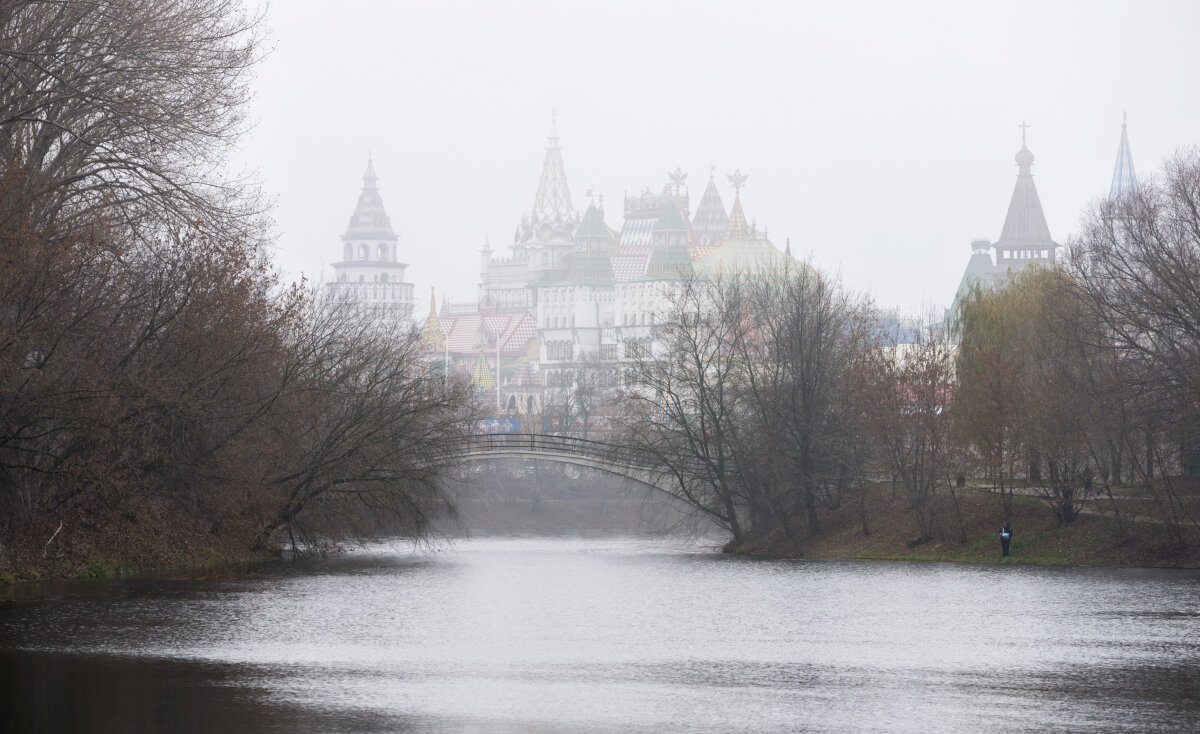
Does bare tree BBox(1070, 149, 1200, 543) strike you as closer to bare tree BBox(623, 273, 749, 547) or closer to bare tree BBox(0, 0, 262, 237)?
bare tree BBox(623, 273, 749, 547)

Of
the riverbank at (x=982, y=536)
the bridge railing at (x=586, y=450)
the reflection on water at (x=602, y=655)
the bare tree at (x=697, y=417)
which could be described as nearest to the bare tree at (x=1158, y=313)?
the riverbank at (x=982, y=536)

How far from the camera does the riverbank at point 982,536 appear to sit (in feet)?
134

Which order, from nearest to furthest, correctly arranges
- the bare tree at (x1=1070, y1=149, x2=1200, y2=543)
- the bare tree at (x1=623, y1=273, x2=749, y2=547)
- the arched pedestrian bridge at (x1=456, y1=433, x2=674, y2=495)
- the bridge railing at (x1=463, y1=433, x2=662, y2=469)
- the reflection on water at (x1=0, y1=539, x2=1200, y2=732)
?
the reflection on water at (x1=0, y1=539, x2=1200, y2=732) < the bare tree at (x1=1070, y1=149, x2=1200, y2=543) < the bare tree at (x1=623, y1=273, x2=749, y2=547) < the bridge railing at (x1=463, y1=433, x2=662, y2=469) < the arched pedestrian bridge at (x1=456, y1=433, x2=674, y2=495)

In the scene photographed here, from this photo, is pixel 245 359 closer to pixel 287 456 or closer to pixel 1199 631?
pixel 287 456

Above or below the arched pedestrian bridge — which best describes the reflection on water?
below

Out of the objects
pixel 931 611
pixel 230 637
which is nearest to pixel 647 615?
pixel 931 611

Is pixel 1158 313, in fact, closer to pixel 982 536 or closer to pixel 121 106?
pixel 982 536

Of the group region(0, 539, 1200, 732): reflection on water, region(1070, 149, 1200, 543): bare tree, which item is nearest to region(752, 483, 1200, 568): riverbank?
region(1070, 149, 1200, 543): bare tree

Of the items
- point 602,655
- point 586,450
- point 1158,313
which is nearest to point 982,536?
point 1158,313

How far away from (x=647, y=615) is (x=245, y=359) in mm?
11786

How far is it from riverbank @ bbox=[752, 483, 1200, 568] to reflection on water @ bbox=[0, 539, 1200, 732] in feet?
15.6

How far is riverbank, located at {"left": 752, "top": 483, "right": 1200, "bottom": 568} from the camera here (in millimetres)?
40812

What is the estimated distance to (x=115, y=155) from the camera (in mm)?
32656

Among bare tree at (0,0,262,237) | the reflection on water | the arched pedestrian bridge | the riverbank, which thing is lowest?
the reflection on water
